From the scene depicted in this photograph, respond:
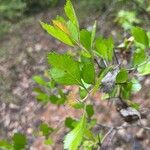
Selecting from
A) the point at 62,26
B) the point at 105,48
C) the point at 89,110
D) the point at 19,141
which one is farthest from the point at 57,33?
the point at 89,110

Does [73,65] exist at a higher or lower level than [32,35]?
higher

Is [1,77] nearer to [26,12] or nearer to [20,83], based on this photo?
[20,83]

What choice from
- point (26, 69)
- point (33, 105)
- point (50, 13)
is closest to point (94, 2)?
point (50, 13)

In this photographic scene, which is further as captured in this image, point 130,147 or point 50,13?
point 50,13

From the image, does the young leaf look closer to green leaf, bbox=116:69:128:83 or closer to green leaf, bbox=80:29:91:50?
green leaf, bbox=80:29:91:50

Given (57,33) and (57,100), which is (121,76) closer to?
(57,33)
